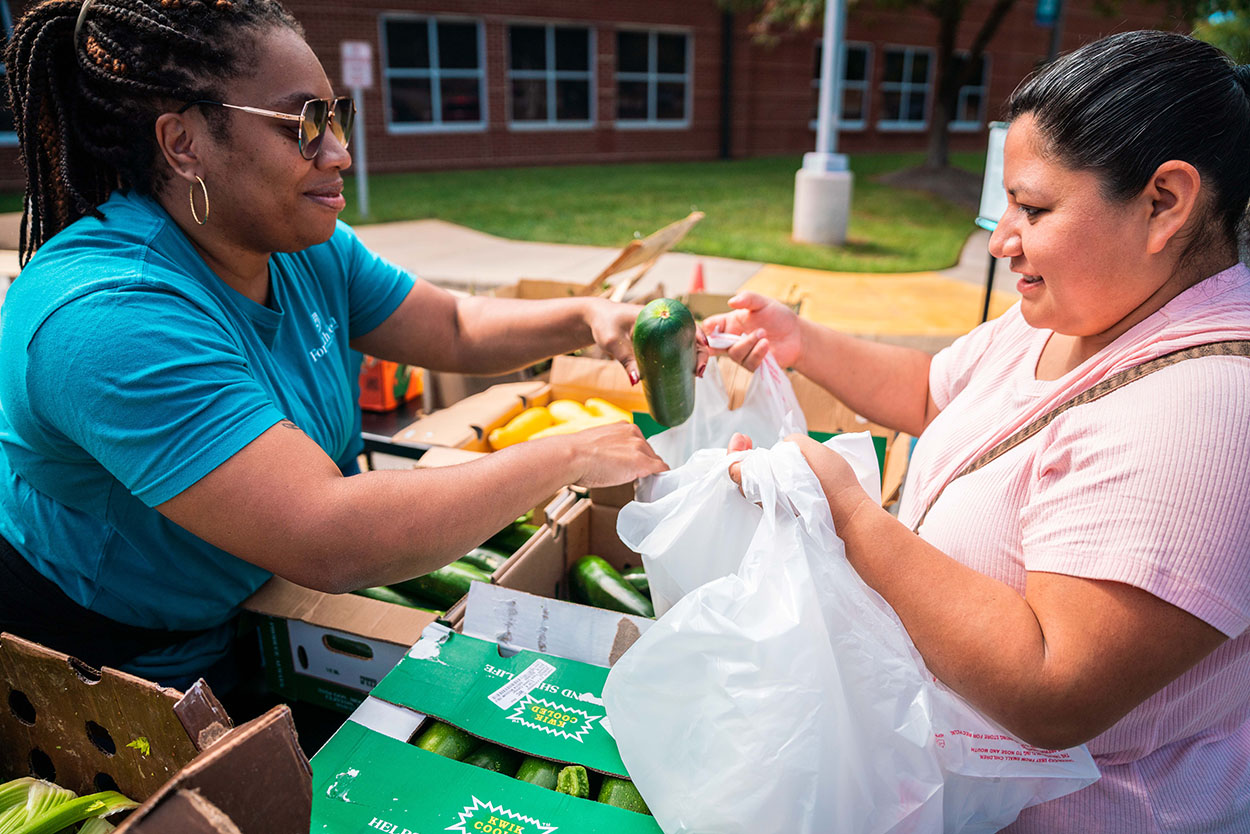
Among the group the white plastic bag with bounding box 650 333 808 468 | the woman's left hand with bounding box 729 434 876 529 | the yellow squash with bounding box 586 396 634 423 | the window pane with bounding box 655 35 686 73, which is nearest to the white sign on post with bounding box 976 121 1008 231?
the yellow squash with bounding box 586 396 634 423

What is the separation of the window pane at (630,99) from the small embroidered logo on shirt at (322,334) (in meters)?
20.8

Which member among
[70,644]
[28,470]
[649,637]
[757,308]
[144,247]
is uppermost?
[144,247]

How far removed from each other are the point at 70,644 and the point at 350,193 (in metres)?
15.2

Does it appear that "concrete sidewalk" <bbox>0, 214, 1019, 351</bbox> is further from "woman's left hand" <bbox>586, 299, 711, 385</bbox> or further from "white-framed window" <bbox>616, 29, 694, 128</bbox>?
"white-framed window" <bbox>616, 29, 694, 128</bbox>

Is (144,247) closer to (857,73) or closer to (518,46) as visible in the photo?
(518,46)

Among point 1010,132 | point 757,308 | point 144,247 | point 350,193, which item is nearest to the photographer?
point 1010,132

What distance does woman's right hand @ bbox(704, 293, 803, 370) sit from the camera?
7.68ft

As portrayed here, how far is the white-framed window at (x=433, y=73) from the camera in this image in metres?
18.3

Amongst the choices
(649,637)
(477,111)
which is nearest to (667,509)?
(649,637)

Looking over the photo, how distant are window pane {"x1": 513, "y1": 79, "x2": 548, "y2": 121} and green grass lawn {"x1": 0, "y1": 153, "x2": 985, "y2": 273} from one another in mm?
1455

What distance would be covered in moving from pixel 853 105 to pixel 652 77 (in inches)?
276

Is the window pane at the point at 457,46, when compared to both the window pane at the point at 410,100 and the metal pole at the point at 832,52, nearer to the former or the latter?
the window pane at the point at 410,100

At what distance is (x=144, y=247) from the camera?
5.62ft

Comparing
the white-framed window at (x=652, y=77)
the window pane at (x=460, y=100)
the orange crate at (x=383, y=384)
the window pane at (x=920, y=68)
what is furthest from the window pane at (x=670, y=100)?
the orange crate at (x=383, y=384)
